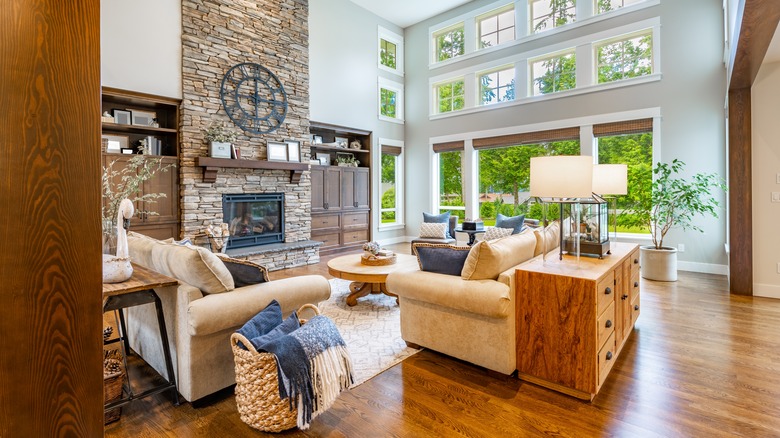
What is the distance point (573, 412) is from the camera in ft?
6.77

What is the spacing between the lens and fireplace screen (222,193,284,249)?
5.81m

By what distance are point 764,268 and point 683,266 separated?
56.5 inches

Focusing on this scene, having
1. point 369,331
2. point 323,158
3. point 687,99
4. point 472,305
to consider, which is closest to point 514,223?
point 687,99

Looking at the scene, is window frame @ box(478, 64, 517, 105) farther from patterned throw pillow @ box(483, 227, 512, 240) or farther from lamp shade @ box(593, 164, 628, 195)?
lamp shade @ box(593, 164, 628, 195)

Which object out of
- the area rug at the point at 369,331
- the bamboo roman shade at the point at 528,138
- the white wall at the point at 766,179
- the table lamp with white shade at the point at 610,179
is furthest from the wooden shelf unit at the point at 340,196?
the white wall at the point at 766,179

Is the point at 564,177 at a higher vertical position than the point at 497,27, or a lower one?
lower

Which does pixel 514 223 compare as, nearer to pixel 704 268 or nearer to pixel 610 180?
pixel 610 180

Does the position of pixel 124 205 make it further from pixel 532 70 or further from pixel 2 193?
pixel 532 70

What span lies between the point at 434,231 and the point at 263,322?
4.60 meters

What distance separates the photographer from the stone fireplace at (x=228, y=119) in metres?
5.27

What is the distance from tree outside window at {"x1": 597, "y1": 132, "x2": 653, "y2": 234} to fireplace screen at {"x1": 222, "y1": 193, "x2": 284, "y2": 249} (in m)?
5.44

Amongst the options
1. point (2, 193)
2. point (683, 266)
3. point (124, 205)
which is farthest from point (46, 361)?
point (683, 266)

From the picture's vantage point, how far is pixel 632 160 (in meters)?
5.91

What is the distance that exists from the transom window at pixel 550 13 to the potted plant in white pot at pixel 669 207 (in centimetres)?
311
